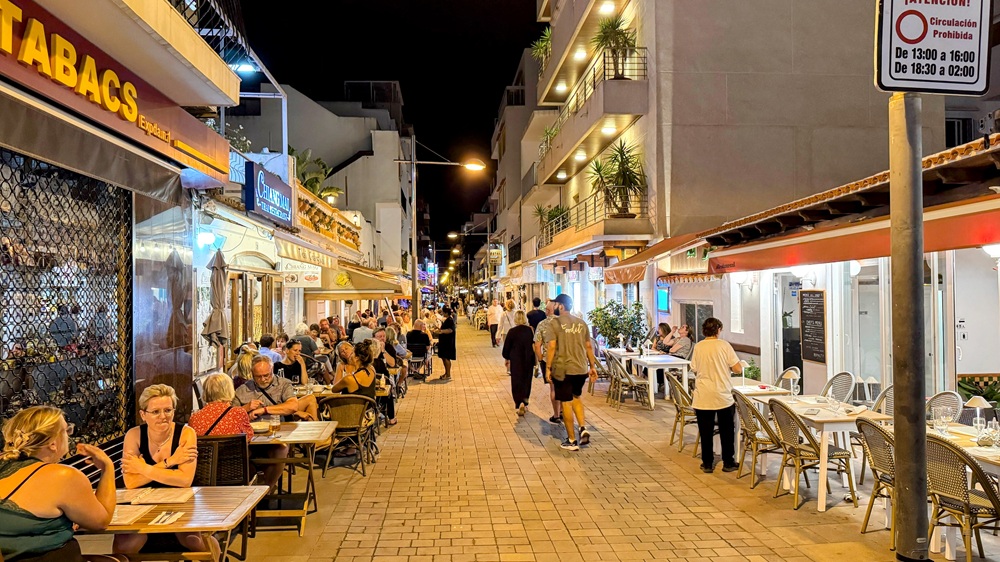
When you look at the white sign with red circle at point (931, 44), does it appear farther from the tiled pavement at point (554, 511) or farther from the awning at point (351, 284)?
the awning at point (351, 284)

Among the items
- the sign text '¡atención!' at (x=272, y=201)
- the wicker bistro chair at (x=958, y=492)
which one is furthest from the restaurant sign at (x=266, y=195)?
the wicker bistro chair at (x=958, y=492)

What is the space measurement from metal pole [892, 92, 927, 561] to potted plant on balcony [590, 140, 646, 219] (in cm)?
1379

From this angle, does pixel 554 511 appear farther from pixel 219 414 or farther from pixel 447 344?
pixel 447 344

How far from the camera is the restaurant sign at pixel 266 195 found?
A: 9.62 m

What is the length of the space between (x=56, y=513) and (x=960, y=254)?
9894 millimetres

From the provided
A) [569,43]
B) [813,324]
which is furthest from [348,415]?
[569,43]

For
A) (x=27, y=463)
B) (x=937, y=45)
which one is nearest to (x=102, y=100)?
(x=27, y=463)

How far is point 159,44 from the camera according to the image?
5.39 metres

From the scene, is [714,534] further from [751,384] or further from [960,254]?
[960,254]

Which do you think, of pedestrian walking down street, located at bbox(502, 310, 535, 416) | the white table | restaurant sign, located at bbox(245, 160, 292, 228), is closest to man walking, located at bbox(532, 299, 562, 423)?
pedestrian walking down street, located at bbox(502, 310, 535, 416)

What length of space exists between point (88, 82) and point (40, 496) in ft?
10.6

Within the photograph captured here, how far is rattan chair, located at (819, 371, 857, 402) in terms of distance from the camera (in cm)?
854

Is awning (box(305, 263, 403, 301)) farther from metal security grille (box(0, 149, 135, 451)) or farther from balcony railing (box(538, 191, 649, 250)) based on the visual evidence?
metal security grille (box(0, 149, 135, 451))

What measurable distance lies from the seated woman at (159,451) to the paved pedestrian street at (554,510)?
1.13 meters
